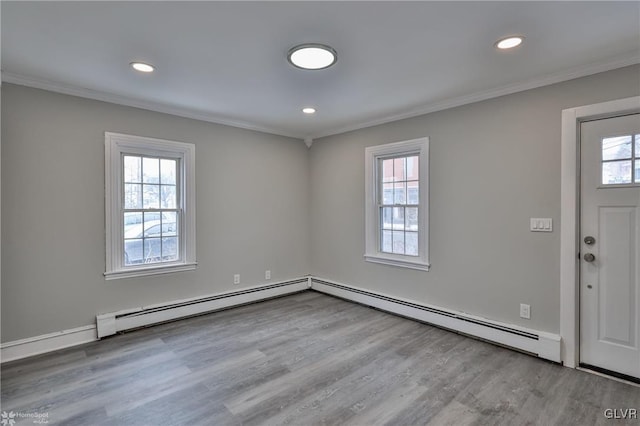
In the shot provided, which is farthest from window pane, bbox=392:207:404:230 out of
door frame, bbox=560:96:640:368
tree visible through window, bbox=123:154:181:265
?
tree visible through window, bbox=123:154:181:265

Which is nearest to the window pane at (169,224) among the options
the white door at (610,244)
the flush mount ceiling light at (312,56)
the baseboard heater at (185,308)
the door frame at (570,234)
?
the baseboard heater at (185,308)

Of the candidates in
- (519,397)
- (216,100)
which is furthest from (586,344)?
(216,100)

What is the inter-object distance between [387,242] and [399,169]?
1.00 m

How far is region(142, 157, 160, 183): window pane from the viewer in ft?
12.1

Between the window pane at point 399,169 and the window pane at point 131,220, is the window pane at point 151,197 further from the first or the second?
the window pane at point 399,169

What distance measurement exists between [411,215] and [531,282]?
1478mm

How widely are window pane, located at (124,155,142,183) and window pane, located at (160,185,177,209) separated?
0.28 metres

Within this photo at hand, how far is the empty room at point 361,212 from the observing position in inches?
83.4

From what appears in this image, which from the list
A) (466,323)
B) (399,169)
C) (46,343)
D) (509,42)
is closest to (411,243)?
(399,169)

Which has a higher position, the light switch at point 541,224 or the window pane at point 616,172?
the window pane at point 616,172

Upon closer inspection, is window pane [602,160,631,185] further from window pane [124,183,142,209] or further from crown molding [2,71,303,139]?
window pane [124,183,142,209]

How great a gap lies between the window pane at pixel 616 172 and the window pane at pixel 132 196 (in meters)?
4.55

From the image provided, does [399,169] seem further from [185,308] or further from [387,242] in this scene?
[185,308]

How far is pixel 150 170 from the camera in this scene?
3729 mm
